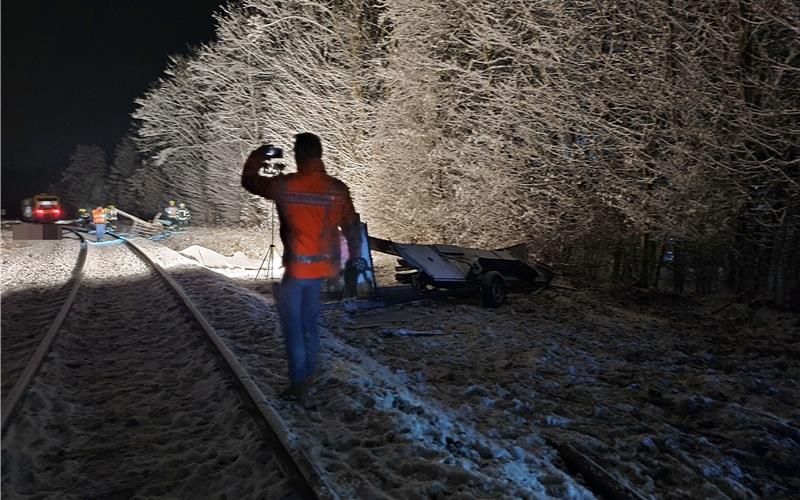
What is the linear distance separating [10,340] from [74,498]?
5038 mm

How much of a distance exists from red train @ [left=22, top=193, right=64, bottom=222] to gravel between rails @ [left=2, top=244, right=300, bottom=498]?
1137 inches

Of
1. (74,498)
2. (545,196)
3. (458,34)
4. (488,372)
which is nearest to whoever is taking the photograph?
(74,498)

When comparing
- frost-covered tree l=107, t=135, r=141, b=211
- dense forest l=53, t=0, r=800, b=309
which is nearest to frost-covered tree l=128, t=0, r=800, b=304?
dense forest l=53, t=0, r=800, b=309

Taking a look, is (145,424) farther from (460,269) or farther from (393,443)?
(460,269)

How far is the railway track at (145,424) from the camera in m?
3.37

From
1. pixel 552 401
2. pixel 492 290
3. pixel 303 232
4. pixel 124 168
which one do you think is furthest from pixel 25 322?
pixel 124 168

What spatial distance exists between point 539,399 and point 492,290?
459cm

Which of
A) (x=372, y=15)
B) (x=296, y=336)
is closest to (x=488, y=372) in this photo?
(x=296, y=336)

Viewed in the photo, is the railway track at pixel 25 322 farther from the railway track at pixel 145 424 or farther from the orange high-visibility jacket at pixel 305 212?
the orange high-visibility jacket at pixel 305 212

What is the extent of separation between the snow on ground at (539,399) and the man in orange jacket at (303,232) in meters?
0.59

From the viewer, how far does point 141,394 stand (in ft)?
16.6

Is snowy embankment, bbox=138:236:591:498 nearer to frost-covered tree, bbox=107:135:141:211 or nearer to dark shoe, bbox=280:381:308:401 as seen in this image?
dark shoe, bbox=280:381:308:401

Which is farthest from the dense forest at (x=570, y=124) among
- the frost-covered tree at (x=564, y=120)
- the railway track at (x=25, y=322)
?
the railway track at (x=25, y=322)

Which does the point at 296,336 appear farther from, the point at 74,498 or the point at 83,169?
the point at 83,169
